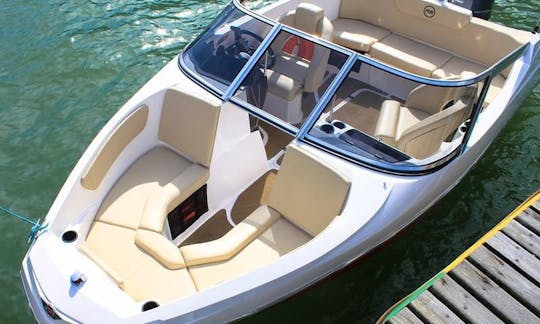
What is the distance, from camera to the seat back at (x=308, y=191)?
4043 mm

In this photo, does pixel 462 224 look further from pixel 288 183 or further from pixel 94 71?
pixel 94 71

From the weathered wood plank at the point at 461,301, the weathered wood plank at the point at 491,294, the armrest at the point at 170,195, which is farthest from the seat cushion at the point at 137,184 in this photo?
the weathered wood plank at the point at 491,294

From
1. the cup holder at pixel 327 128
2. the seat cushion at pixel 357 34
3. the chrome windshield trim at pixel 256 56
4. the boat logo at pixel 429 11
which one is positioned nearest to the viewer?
the cup holder at pixel 327 128

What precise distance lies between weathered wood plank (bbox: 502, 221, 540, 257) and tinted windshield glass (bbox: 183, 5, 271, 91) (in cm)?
287

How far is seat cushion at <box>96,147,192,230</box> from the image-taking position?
433 cm

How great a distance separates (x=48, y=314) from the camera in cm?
355

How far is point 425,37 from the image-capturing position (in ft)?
22.1

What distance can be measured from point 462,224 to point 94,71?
18.1 feet

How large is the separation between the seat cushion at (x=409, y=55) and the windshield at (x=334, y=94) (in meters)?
1.91

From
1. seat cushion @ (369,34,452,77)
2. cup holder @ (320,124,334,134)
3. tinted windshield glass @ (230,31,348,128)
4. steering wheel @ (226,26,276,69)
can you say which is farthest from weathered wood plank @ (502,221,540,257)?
steering wheel @ (226,26,276,69)

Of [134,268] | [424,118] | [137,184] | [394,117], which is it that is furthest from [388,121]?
[134,268]

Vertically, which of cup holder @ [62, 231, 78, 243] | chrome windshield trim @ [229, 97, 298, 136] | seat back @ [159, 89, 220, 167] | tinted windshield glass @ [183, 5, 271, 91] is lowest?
cup holder @ [62, 231, 78, 243]

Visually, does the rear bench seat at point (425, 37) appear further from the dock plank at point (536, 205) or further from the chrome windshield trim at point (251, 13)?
the chrome windshield trim at point (251, 13)

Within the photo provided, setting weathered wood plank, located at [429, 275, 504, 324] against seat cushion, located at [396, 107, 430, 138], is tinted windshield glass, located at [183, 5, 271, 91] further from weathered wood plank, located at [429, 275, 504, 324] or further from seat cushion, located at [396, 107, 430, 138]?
weathered wood plank, located at [429, 275, 504, 324]
